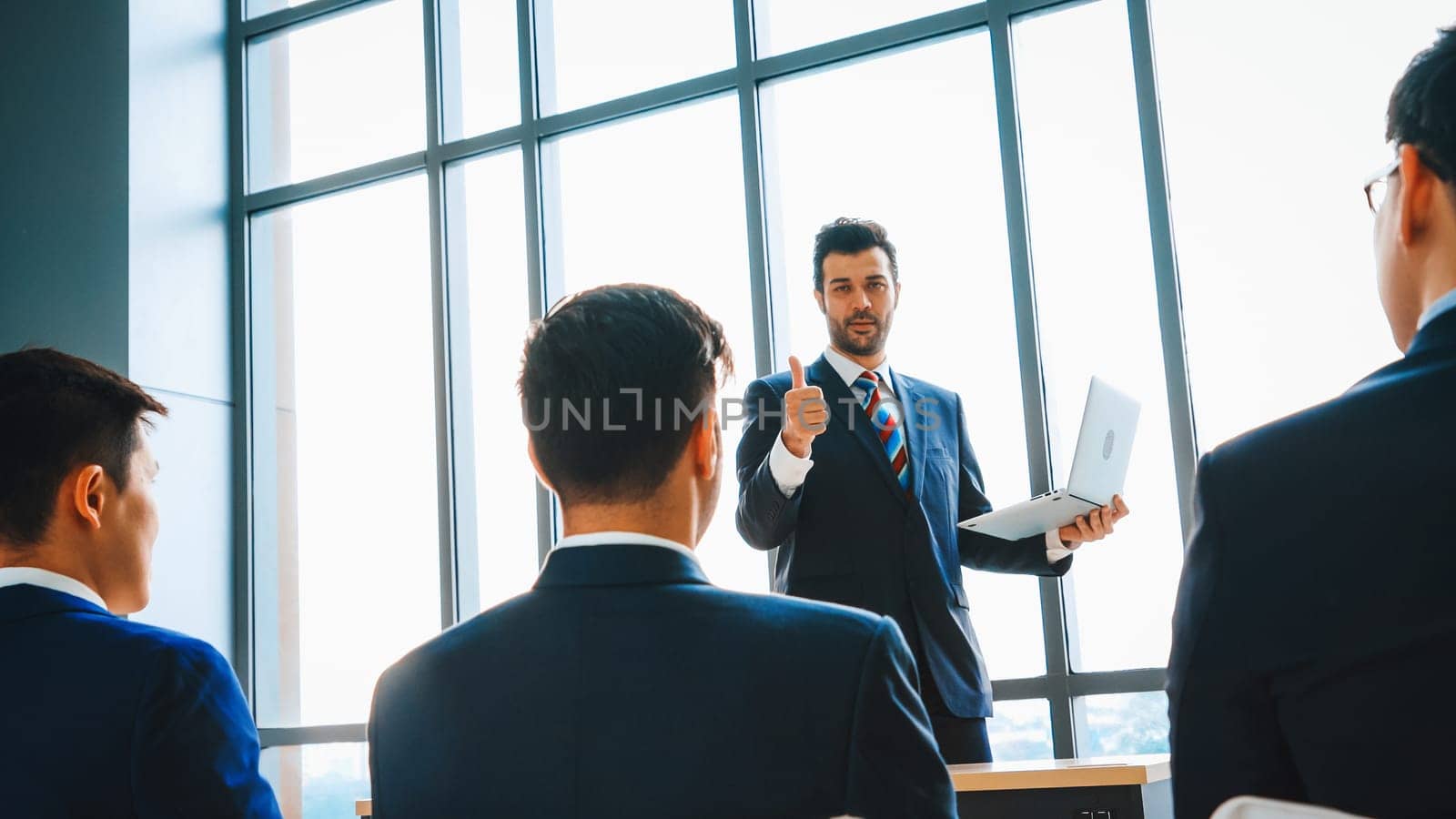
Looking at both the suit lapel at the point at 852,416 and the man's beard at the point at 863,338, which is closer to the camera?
the suit lapel at the point at 852,416

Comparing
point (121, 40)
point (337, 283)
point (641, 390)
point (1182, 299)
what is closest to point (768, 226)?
point (1182, 299)

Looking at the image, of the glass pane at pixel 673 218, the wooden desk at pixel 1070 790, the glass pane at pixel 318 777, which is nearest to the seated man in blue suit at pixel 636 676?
the wooden desk at pixel 1070 790

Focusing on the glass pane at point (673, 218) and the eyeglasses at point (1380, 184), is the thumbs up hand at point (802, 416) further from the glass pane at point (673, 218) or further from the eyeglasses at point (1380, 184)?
the eyeglasses at point (1380, 184)

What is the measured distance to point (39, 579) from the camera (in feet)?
4.74

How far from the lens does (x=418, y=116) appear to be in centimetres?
511

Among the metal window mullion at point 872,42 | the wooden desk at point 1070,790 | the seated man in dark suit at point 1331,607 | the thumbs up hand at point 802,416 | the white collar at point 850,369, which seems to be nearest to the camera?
the seated man in dark suit at point 1331,607

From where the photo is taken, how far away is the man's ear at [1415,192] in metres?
0.96

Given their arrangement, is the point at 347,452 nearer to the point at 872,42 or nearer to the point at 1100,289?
the point at 872,42

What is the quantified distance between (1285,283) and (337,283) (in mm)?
3574

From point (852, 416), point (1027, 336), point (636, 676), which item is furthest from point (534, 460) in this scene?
point (1027, 336)

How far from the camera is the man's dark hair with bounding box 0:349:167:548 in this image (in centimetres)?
150

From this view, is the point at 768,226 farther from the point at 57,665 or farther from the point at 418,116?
the point at 57,665

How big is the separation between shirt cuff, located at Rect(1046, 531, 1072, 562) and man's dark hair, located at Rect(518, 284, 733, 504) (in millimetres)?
2029

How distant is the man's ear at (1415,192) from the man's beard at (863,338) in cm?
215
